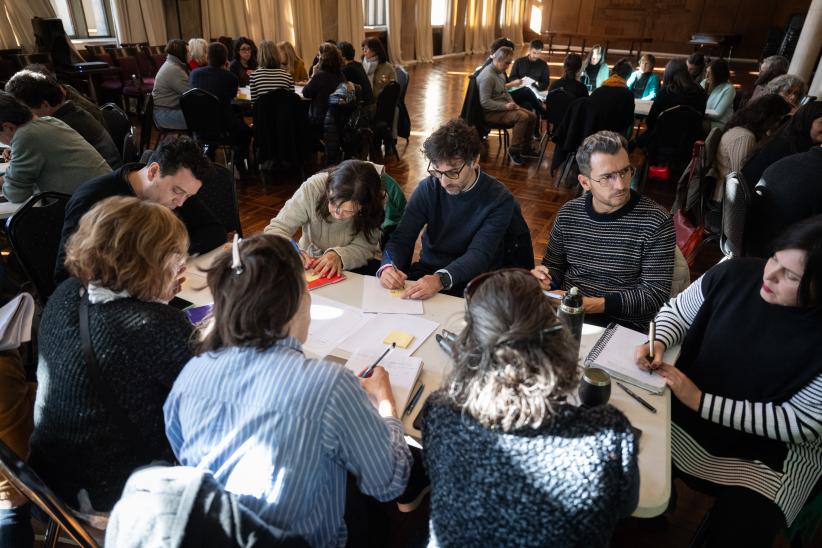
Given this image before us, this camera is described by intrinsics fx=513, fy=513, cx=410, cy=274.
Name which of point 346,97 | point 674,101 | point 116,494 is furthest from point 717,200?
point 116,494

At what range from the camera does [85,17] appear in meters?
7.49

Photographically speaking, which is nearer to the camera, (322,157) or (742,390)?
(742,390)

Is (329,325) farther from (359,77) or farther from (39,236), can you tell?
(359,77)

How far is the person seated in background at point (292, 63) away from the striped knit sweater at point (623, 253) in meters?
4.85

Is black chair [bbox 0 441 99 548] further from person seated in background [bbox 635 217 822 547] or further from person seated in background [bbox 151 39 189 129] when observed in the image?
person seated in background [bbox 151 39 189 129]

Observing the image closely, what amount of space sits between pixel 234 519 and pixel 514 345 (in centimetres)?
53

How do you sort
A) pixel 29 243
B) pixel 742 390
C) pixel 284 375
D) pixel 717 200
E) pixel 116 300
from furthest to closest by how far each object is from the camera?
pixel 717 200
pixel 29 243
pixel 742 390
pixel 116 300
pixel 284 375

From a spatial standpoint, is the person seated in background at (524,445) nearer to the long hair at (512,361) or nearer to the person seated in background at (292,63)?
the long hair at (512,361)

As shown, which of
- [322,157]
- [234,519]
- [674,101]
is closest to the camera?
[234,519]

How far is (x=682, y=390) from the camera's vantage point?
53.0 inches

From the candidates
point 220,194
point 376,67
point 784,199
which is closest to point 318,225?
point 220,194

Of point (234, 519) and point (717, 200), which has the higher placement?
point (234, 519)

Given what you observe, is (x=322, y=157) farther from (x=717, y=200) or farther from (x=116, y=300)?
(x=116, y=300)

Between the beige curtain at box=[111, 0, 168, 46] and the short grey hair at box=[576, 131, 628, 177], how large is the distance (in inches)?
313
